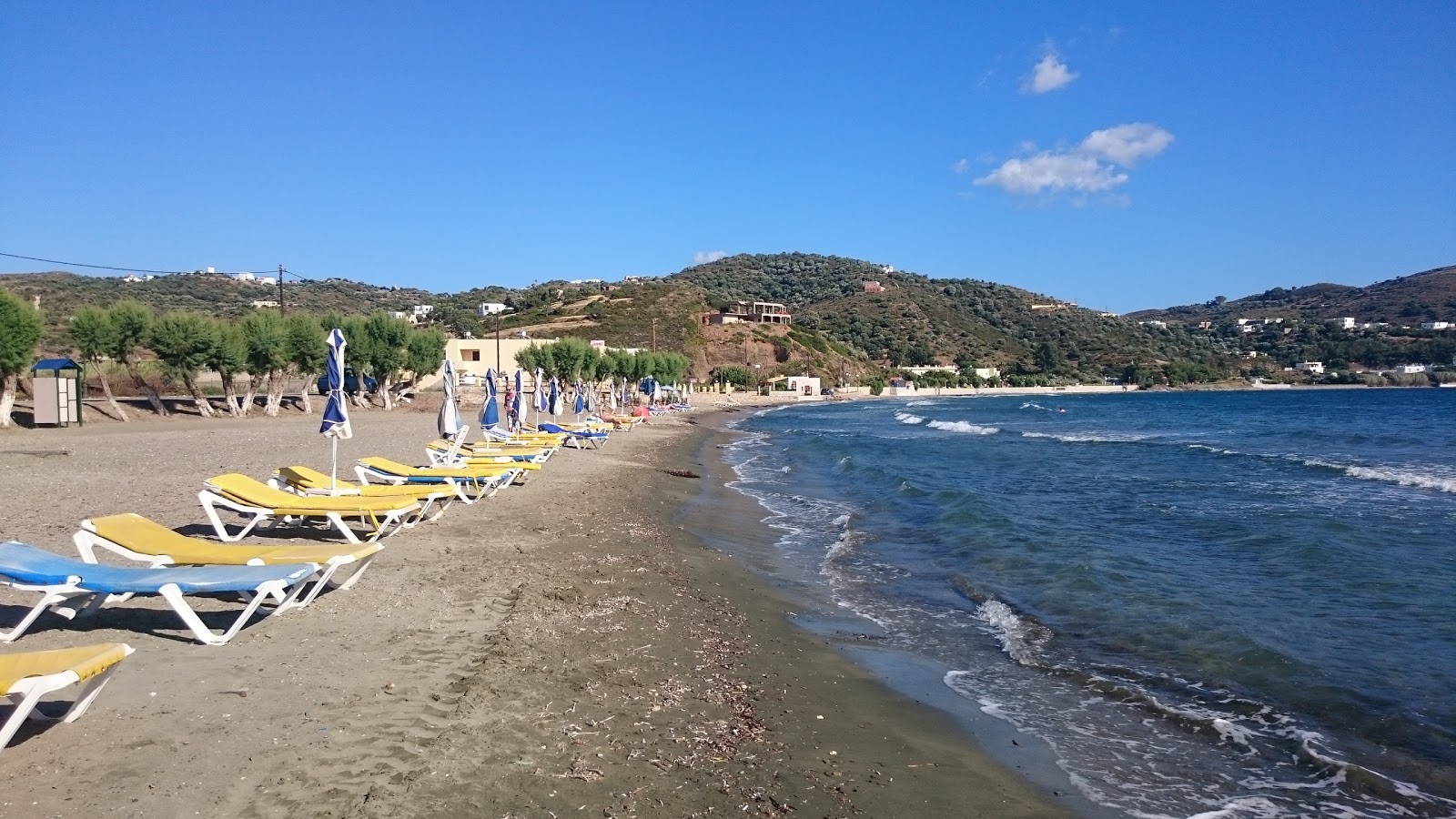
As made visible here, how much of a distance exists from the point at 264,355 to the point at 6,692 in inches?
1244

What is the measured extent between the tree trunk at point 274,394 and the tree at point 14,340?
10.1 m

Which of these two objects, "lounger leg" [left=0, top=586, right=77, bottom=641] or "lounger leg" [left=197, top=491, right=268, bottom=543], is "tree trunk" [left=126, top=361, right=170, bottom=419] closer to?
"lounger leg" [left=197, top=491, right=268, bottom=543]

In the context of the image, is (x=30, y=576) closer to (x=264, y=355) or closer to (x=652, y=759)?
(x=652, y=759)

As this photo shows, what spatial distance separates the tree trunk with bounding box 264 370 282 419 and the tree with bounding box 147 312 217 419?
10.5 ft

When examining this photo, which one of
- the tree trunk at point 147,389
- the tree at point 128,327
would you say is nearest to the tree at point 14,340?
the tree at point 128,327

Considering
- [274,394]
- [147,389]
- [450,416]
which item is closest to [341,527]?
[450,416]

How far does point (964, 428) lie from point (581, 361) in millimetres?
20960

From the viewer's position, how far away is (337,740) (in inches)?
184

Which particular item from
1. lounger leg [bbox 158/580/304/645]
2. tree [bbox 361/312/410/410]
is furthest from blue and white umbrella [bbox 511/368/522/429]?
tree [bbox 361/312/410/410]

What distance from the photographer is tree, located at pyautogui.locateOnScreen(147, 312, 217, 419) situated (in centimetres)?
2947

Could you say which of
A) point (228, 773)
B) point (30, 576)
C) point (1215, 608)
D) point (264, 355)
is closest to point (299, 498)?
point (30, 576)

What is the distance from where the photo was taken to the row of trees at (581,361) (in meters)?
48.1

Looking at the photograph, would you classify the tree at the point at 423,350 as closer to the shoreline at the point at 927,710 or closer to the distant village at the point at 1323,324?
the shoreline at the point at 927,710

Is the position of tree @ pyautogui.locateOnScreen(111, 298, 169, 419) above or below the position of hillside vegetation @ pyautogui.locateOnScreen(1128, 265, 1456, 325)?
below
